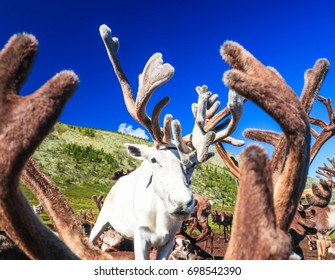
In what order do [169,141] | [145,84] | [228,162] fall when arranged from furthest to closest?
[145,84] → [169,141] → [228,162]

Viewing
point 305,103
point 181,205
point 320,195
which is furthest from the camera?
point 320,195

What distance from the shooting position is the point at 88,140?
49.7 m

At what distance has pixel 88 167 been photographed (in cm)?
3988

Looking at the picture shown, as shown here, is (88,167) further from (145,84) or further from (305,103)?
(305,103)

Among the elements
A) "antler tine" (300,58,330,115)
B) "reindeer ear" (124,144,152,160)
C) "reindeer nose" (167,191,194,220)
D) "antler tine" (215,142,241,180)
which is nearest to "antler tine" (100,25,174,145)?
"reindeer ear" (124,144,152,160)

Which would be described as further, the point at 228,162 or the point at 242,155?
the point at 228,162

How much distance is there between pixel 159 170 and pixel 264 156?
3.34 meters

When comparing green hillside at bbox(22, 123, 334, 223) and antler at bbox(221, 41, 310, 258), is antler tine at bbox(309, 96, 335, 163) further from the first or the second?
green hillside at bbox(22, 123, 334, 223)

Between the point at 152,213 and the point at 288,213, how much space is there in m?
3.34

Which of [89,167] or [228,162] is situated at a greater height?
[89,167]

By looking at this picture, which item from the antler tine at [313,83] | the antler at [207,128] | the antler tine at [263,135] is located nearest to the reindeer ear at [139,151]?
the antler at [207,128]

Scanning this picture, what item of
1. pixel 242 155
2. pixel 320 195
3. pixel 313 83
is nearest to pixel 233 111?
pixel 313 83
